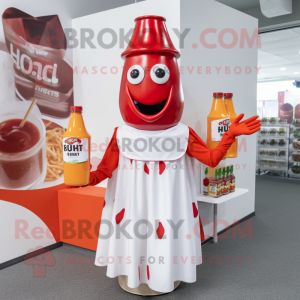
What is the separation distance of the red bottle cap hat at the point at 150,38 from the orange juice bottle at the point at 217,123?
2.26ft

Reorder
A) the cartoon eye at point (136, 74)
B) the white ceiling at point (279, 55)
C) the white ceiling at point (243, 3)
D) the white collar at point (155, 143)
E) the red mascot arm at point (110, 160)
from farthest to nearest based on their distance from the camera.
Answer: the white ceiling at point (279, 55) → the white ceiling at point (243, 3) → the red mascot arm at point (110, 160) → the white collar at point (155, 143) → the cartoon eye at point (136, 74)

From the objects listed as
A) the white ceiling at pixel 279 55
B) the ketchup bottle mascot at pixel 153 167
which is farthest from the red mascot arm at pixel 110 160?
the white ceiling at pixel 279 55

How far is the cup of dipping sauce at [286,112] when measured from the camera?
23.2 feet

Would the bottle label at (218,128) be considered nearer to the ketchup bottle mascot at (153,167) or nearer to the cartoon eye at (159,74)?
the ketchup bottle mascot at (153,167)

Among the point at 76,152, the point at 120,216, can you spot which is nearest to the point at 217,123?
the point at 120,216

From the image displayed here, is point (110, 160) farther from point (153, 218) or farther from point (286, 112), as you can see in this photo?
point (286, 112)

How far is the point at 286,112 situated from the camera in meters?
7.26

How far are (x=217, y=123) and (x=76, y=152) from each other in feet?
3.63

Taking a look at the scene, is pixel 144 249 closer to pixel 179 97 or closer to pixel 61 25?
pixel 179 97

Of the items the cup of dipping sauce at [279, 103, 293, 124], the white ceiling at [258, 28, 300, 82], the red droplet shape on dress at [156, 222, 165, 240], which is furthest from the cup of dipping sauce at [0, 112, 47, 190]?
the cup of dipping sauce at [279, 103, 293, 124]

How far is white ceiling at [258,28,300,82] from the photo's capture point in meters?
5.77

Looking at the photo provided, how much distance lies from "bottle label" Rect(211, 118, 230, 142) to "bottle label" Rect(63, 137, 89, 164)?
1.03 meters

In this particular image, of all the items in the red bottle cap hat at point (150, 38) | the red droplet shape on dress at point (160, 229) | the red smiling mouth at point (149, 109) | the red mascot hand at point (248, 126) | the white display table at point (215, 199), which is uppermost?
the red bottle cap hat at point (150, 38)

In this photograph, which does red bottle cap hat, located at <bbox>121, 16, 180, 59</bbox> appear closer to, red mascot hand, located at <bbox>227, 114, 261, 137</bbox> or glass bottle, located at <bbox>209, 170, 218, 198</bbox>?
red mascot hand, located at <bbox>227, 114, 261, 137</bbox>
